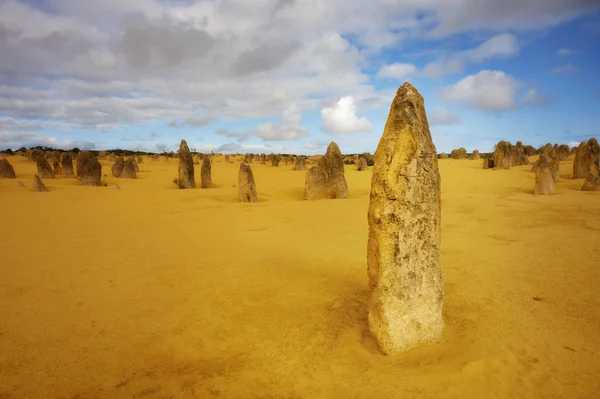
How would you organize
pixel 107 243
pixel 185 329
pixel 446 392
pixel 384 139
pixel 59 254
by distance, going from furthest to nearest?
pixel 107 243
pixel 59 254
pixel 185 329
pixel 384 139
pixel 446 392

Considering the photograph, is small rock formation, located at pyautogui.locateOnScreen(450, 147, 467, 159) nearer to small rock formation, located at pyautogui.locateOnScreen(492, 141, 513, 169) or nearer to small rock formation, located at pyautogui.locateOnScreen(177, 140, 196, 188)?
small rock formation, located at pyautogui.locateOnScreen(492, 141, 513, 169)

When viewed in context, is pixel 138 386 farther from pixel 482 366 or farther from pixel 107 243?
pixel 107 243

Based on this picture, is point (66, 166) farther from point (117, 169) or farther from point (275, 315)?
point (275, 315)

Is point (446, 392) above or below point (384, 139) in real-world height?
below

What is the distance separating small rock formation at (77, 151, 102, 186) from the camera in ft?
54.3

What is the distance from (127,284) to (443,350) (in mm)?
3848

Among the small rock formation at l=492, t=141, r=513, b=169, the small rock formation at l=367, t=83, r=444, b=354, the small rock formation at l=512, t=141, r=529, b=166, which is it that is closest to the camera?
the small rock formation at l=367, t=83, r=444, b=354

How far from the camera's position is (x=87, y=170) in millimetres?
16609

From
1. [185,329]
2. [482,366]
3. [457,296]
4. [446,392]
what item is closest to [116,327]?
[185,329]

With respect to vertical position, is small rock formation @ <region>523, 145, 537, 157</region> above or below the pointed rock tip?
above

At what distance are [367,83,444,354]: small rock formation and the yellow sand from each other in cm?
25

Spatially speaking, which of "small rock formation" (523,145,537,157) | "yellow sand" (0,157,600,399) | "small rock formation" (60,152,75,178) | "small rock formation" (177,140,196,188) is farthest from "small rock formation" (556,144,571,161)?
"small rock formation" (60,152,75,178)

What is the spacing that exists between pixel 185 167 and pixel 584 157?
17.7m

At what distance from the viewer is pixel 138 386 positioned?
2.69 m
